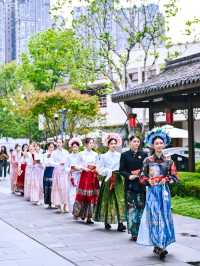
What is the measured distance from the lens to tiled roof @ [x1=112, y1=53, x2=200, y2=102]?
17.0 meters

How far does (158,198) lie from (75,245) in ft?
6.35

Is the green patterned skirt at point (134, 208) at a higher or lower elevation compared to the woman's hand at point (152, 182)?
lower

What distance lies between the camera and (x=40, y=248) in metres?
9.57

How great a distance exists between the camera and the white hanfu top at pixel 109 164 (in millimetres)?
11242

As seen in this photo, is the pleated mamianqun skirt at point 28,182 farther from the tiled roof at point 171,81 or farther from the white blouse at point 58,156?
the tiled roof at point 171,81

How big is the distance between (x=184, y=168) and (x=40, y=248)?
17.4 m

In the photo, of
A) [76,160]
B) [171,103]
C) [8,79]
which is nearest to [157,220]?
[76,160]

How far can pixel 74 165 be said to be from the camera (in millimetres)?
13742

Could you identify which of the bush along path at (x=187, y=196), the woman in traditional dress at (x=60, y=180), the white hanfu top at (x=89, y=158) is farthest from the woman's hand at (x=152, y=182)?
the woman in traditional dress at (x=60, y=180)

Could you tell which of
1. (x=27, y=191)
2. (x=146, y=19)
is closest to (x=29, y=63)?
(x=146, y=19)

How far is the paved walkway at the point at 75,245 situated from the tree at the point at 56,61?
1635 centimetres

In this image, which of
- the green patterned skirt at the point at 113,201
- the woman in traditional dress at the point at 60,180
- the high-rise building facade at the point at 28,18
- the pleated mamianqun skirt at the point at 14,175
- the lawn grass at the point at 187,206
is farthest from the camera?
the high-rise building facade at the point at 28,18

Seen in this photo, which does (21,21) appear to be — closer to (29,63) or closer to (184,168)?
(29,63)

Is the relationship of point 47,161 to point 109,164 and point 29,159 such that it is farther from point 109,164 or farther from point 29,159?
point 109,164
